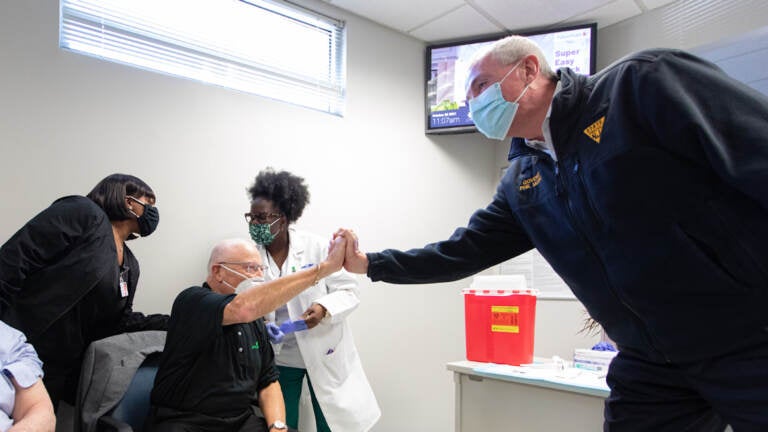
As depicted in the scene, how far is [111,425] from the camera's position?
1646 mm

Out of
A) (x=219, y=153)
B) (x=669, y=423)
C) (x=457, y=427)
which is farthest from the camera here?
(x=219, y=153)

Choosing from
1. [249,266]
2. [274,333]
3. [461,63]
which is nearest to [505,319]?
[274,333]

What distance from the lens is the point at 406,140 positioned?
372 centimetres

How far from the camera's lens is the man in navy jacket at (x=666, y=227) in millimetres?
1001

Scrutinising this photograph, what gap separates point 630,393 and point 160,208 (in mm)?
2240

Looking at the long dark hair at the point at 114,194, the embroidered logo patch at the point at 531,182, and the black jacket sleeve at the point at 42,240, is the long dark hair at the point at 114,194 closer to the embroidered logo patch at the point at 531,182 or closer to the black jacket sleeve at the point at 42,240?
the black jacket sleeve at the point at 42,240

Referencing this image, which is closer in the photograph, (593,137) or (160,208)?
(593,137)

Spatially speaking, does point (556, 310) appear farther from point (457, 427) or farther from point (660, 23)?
point (660, 23)

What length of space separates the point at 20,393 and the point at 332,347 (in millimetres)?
1247

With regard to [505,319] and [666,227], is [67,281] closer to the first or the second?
[505,319]

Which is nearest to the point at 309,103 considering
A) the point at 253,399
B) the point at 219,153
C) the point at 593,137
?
the point at 219,153

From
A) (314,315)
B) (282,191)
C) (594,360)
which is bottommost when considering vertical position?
(594,360)

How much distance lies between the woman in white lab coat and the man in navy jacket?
1245mm

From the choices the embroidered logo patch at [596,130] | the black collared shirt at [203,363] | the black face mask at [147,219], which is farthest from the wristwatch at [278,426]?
the embroidered logo patch at [596,130]
